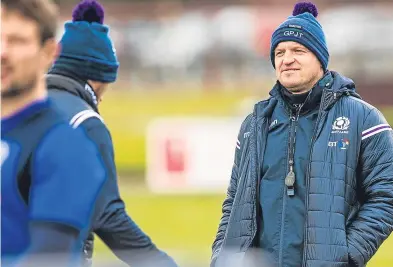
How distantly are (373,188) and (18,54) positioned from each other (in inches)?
65.2

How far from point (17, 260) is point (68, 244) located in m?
0.12

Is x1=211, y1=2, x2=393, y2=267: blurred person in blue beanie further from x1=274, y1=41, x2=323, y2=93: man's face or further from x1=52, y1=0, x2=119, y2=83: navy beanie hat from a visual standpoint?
x1=52, y1=0, x2=119, y2=83: navy beanie hat

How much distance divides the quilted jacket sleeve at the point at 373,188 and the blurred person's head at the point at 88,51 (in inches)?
36.6

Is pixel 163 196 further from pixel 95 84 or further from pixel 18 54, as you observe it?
pixel 18 54

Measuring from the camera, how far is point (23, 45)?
268cm

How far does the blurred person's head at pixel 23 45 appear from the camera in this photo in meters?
2.67

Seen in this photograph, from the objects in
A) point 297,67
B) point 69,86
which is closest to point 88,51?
point 69,86

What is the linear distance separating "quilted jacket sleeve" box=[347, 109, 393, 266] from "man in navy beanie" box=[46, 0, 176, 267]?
0.72 metres

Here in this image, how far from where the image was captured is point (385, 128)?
3.96 meters

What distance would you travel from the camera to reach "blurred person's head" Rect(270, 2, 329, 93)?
158 inches

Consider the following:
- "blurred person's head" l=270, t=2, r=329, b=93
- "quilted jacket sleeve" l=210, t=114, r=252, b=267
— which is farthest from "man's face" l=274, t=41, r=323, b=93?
"quilted jacket sleeve" l=210, t=114, r=252, b=267

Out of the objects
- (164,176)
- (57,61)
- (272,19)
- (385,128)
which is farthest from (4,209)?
(272,19)

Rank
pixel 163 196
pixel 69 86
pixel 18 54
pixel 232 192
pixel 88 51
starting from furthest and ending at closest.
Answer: pixel 163 196
pixel 232 192
pixel 88 51
pixel 69 86
pixel 18 54

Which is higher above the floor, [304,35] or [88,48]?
[304,35]
